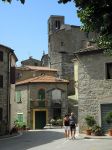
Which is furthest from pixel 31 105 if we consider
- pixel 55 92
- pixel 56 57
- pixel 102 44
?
pixel 102 44

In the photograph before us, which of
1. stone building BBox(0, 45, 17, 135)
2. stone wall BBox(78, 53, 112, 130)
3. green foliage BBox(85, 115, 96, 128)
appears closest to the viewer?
green foliage BBox(85, 115, 96, 128)

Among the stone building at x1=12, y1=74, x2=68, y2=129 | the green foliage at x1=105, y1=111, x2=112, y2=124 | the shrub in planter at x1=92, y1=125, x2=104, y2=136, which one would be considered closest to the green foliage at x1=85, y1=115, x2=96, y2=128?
the shrub in planter at x1=92, y1=125, x2=104, y2=136

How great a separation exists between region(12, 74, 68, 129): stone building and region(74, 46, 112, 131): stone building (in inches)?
985

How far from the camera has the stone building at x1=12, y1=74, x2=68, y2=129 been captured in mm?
59188

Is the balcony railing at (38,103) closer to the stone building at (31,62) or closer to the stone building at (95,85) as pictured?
the stone building at (95,85)

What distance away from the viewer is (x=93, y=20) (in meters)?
11.8

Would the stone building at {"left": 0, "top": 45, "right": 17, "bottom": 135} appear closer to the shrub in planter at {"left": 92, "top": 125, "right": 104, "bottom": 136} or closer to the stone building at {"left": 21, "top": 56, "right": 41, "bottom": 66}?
the shrub in planter at {"left": 92, "top": 125, "right": 104, "bottom": 136}

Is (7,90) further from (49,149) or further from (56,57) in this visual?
(56,57)

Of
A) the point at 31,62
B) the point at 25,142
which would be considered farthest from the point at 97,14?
the point at 31,62

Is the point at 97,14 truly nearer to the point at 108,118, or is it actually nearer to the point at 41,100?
the point at 108,118

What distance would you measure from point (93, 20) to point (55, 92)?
4840cm

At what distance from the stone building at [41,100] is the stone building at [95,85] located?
2501cm

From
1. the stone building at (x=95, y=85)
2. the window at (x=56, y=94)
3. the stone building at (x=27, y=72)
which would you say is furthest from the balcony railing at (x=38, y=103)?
the stone building at (x=95, y=85)

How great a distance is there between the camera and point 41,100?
5941cm
